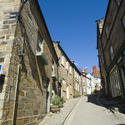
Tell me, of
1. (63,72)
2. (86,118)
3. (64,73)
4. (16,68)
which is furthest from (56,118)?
(64,73)

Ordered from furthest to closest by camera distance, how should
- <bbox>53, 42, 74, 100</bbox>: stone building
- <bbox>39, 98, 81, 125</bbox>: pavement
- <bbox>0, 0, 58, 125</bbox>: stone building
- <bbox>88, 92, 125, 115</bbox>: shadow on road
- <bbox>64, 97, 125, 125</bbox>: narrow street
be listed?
<bbox>53, 42, 74, 100</bbox>: stone building, <bbox>88, 92, 125, 115</bbox>: shadow on road, <bbox>39, 98, 81, 125</bbox>: pavement, <bbox>64, 97, 125, 125</bbox>: narrow street, <bbox>0, 0, 58, 125</bbox>: stone building

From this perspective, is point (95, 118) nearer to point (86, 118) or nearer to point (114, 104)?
point (86, 118)

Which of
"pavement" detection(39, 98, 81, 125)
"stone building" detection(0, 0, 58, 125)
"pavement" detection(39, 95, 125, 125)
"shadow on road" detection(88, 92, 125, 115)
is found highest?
"stone building" detection(0, 0, 58, 125)

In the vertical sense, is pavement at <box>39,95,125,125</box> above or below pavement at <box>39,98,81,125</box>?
above

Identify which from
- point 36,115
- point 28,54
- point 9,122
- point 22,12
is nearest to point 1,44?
point 28,54

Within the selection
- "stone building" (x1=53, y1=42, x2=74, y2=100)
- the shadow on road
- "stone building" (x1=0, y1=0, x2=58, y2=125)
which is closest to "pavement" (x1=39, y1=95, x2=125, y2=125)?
the shadow on road

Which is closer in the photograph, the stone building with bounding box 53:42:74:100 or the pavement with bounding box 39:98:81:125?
the pavement with bounding box 39:98:81:125

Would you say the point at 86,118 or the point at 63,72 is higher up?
the point at 63,72

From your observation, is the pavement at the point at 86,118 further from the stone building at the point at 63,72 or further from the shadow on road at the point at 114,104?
the stone building at the point at 63,72

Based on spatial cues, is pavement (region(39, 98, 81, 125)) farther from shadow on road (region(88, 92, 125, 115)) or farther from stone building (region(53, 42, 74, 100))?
stone building (region(53, 42, 74, 100))

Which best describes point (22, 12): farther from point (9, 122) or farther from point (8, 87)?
point (9, 122)

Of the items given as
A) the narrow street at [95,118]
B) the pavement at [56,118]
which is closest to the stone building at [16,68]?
the pavement at [56,118]

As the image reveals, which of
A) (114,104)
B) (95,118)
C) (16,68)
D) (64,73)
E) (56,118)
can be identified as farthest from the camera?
(64,73)

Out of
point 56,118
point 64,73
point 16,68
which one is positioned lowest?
point 56,118
